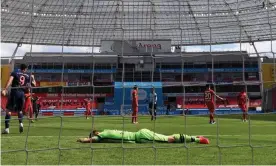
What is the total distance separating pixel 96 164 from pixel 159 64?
27.0ft

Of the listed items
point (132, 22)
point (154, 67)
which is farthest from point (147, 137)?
point (132, 22)

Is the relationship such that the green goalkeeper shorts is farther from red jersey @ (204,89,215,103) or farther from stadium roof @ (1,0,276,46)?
red jersey @ (204,89,215,103)

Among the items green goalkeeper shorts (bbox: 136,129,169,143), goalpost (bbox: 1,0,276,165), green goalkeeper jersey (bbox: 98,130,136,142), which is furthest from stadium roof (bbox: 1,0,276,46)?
green goalkeeper shorts (bbox: 136,129,169,143)

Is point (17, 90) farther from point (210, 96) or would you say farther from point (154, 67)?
point (210, 96)

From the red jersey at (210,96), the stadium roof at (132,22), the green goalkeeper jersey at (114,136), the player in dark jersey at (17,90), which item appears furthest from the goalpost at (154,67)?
the red jersey at (210,96)

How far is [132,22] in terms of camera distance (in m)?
13.6

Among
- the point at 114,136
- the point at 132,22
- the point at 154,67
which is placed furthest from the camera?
the point at 132,22

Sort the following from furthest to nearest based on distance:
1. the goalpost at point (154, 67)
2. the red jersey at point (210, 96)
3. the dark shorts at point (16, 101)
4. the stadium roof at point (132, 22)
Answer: the red jersey at point (210, 96) < the stadium roof at point (132, 22) < the dark shorts at point (16, 101) < the goalpost at point (154, 67)

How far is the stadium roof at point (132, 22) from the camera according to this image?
970 cm

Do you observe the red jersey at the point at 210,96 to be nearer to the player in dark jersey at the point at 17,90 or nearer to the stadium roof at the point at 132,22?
the stadium roof at the point at 132,22

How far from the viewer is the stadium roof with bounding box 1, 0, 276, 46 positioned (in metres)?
9.70

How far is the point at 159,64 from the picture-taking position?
12.1m

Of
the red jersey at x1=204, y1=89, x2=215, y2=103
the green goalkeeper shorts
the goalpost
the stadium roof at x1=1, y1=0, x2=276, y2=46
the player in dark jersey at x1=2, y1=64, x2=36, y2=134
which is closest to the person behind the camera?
the goalpost

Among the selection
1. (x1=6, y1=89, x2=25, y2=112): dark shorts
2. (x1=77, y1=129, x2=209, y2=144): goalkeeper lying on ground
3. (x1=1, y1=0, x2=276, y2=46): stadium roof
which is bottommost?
(x1=77, y1=129, x2=209, y2=144): goalkeeper lying on ground
